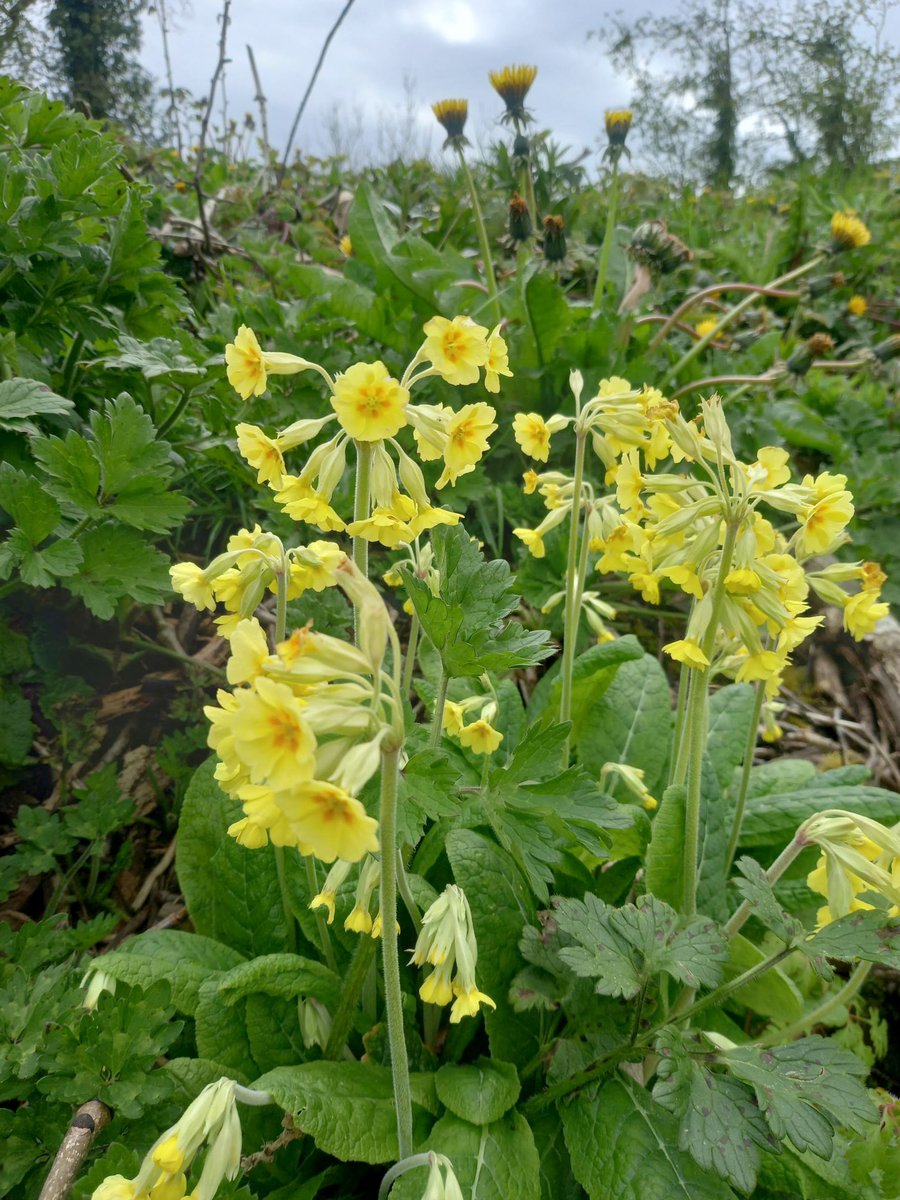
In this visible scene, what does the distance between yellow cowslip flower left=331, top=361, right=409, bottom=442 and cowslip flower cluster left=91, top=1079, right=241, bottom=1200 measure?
961 mm

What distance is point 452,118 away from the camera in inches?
137

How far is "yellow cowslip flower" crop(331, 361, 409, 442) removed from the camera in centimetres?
119

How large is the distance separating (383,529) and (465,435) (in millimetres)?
240

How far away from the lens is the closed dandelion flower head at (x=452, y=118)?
3477 millimetres

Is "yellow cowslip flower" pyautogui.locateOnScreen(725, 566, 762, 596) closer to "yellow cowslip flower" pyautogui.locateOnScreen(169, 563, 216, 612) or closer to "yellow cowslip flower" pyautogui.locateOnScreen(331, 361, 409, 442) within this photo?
"yellow cowslip flower" pyautogui.locateOnScreen(331, 361, 409, 442)

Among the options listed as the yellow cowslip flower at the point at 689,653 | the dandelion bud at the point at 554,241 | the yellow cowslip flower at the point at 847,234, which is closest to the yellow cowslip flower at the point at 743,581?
the yellow cowslip flower at the point at 689,653

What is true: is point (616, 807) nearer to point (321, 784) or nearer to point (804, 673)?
point (321, 784)

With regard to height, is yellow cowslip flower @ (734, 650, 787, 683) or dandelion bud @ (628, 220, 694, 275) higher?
dandelion bud @ (628, 220, 694, 275)

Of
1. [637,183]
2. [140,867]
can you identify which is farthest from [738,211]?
[140,867]

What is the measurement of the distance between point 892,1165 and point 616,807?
80cm

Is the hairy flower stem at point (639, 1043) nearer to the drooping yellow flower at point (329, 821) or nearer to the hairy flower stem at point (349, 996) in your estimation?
the hairy flower stem at point (349, 996)

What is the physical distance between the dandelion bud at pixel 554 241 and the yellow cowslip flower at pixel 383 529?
2.64 meters

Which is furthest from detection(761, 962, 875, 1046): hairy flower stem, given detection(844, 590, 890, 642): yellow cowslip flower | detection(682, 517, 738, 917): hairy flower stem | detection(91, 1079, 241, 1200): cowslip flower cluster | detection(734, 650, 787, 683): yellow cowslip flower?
detection(91, 1079, 241, 1200): cowslip flower cluster

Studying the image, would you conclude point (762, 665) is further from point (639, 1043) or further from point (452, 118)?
point (452, 118)
